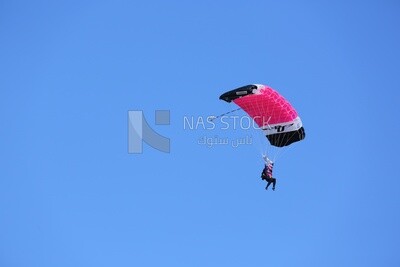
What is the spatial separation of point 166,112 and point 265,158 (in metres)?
6.22

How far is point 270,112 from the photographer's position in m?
18.4

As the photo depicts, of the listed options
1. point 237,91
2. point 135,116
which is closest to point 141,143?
point 135,116

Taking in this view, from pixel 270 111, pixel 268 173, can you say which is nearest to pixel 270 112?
pixel 270 111

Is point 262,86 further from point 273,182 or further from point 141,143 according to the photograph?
point 141,143

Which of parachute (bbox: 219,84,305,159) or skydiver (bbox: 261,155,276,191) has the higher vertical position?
parachute (bbox: 219,84,305,159)

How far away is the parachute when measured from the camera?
677 inches

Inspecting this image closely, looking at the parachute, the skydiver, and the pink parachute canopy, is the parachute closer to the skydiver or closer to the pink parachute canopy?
the pink parachute canopy

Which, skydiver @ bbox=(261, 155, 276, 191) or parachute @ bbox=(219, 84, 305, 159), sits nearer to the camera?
parachute @ bbox=(219, 84, 305, 159)

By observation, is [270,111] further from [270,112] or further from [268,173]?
[268,173]

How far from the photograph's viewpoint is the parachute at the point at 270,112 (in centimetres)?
1719

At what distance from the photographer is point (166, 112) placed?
23672 mm

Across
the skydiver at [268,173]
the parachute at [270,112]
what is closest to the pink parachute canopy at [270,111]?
the parachute at [270,112]

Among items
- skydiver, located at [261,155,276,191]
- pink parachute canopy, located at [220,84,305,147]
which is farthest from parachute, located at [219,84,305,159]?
skydiver, located at [261,155,276,191]

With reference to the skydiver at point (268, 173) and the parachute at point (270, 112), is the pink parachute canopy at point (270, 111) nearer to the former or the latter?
the parachute at point (270, 112)
